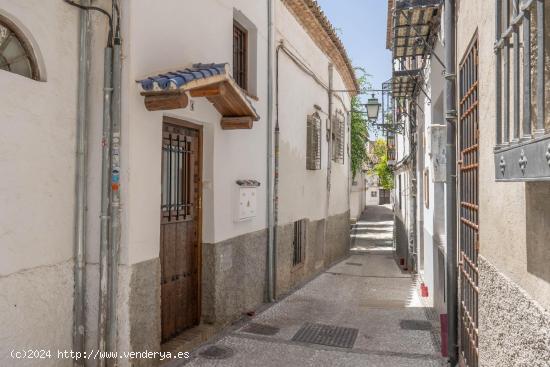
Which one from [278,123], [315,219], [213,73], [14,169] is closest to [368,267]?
[315,219]

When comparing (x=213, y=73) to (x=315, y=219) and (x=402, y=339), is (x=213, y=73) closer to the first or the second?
(x=402, y=339)

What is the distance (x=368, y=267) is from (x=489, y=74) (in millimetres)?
11432

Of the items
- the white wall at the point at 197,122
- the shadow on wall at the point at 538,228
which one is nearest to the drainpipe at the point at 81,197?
the white wall at the point at 197,122

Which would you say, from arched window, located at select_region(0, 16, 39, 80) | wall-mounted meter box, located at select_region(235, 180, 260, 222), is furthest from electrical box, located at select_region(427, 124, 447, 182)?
arched window, located at select_region(0, 16, 39, 80)

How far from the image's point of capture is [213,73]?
4.69 meters

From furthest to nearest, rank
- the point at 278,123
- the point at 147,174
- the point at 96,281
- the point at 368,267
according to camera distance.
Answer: the point at 368,267 → the point at 278,123 → the point at 147,174 → the point at 96,281

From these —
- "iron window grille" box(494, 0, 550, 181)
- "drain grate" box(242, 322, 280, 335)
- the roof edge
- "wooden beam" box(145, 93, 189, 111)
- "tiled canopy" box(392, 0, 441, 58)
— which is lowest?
"drain grate" box(242, 322, 280, 335)

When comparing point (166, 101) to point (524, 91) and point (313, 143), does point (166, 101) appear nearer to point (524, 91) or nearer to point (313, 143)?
point (524, 91)

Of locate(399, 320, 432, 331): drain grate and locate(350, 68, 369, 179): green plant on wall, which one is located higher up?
locate(350, 68, 369, 179): green plant on wall

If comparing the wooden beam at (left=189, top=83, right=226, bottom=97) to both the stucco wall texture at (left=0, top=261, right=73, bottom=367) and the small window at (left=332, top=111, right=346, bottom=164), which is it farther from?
the small window at (left=332, top=111, right=346, bottom=164)

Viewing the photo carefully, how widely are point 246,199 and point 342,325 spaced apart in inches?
93.8

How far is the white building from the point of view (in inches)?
146

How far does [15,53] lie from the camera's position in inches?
146

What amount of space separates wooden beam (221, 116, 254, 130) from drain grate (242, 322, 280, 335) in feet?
9.33
